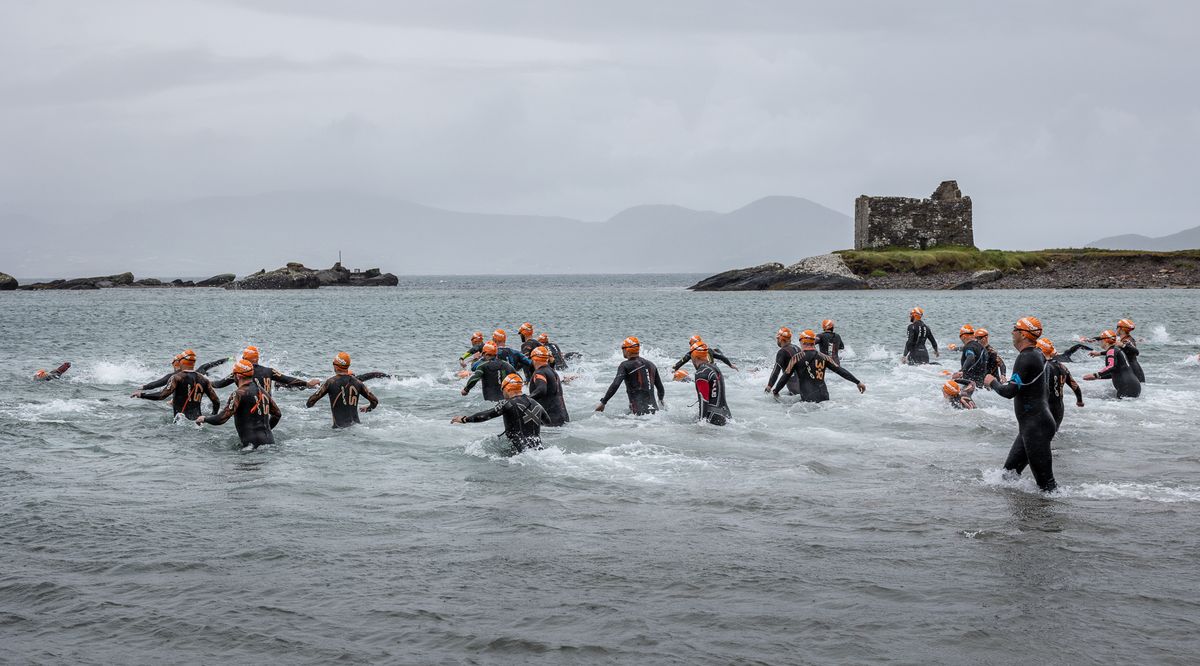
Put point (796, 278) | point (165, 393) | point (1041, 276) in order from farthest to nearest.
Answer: point (796, 278) → point (1041, 276) → point (165, 393)

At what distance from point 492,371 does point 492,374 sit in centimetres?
13

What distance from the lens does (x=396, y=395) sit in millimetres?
23531

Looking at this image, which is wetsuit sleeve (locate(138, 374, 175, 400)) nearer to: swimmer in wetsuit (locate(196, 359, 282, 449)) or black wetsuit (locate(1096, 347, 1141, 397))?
swimmer in wetsuit (locate(196, 359, 282, 449))

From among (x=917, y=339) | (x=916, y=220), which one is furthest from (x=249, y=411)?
(x=916, y=220)

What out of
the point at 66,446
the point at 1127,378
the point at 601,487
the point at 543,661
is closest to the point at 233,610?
the point at 543,661

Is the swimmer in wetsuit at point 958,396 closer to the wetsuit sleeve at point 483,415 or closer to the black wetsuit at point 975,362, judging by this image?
the black wetsuit at point 975,362

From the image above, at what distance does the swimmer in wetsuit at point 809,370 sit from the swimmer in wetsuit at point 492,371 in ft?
17.6

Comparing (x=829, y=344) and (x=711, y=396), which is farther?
(x=829, y=344)

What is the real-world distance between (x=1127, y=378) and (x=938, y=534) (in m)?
12.4

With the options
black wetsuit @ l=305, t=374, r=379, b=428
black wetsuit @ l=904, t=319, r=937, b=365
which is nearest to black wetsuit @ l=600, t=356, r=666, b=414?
black wetsuit @ l=305, t=374, r=379, b=428

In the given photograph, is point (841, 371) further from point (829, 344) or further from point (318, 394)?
point (318, 394)

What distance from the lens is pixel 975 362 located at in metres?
20.2

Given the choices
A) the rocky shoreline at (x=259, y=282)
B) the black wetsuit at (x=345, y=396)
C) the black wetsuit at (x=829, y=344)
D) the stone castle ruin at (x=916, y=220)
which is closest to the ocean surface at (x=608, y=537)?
the black wetsuit at (x=345, y=396)

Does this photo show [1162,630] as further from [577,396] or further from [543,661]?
[577,396]
